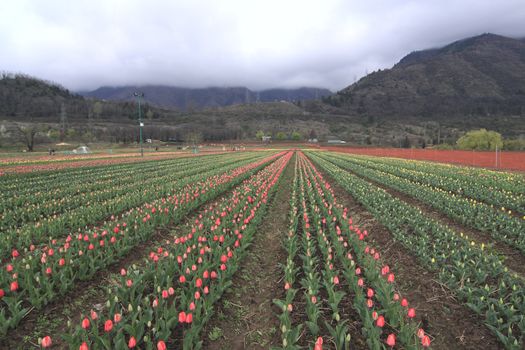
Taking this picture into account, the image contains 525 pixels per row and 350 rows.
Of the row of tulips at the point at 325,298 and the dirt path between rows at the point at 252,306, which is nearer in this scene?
the row of tulips at the point at 325,298

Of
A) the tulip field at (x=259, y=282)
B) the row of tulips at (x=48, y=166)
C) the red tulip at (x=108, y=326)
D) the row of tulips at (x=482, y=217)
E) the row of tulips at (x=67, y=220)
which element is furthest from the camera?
the row of tulips at (x=48, y=166)

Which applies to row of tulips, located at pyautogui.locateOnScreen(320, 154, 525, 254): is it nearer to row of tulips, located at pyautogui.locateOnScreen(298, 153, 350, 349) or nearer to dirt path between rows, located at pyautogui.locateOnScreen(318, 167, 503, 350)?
dirt path between rows, located at pyautogui.locateOnScreen(318, 167, 503, 350)

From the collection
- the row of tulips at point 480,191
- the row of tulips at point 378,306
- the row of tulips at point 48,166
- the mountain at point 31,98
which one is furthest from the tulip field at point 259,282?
the mountain at point 31,98

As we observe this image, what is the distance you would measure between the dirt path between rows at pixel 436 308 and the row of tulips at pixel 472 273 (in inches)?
6.0

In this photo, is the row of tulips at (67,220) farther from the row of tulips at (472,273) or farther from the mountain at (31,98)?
the mountain at (31,98)

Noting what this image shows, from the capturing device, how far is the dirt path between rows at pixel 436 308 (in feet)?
12.6

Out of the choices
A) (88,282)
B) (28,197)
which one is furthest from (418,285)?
(28,197)

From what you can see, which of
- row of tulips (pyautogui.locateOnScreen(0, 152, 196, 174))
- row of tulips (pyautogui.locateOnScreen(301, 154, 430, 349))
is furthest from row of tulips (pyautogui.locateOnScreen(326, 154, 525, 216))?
row of tulips (pyautogui.locateOnScreen(0, 152, 196, 174))

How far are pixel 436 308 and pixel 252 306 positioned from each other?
2.94 meters

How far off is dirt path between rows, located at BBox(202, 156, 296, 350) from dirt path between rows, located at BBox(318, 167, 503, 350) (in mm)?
2236

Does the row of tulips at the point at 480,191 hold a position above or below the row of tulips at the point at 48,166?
below

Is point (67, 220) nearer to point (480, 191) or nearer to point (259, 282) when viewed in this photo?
point (259, 282)

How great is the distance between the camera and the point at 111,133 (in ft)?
384

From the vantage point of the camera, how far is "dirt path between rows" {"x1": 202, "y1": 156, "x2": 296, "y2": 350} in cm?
387
